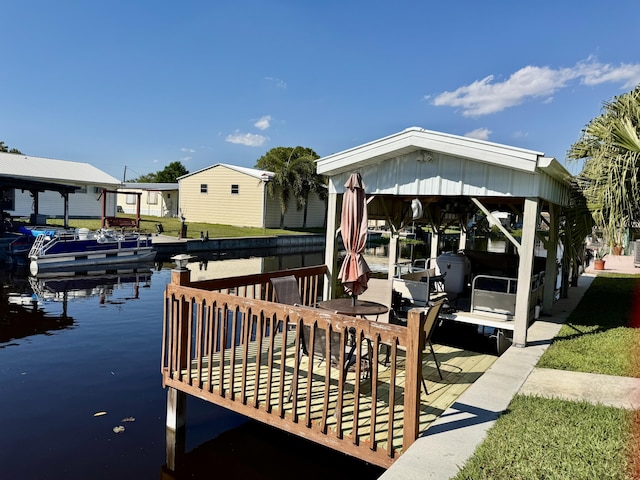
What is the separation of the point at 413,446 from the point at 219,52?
22867mm

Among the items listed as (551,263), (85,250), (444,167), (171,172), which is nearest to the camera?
(444,167)

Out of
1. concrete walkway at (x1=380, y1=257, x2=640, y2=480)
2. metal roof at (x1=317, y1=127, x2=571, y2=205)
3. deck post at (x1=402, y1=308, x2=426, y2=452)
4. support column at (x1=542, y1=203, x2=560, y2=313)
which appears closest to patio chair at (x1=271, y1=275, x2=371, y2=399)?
deck post at (x1=402, y1=308, x2=426, y2=452)

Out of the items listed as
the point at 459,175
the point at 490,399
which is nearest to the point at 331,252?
the point at 459,175

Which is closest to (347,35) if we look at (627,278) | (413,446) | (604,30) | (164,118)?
(604,30)

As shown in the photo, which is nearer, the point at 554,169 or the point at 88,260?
the point at 554,169

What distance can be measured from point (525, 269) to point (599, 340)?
4.97 ft

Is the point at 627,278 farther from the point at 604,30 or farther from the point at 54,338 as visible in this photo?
the point at 54,338

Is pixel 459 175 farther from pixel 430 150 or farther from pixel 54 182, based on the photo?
pixel 54 182

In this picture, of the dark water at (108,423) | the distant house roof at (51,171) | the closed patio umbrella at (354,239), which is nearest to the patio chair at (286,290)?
the closed patio umbrella at (354,239)

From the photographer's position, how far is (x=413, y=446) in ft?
10.3

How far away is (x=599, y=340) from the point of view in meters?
6.36

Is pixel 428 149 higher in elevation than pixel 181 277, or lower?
higher

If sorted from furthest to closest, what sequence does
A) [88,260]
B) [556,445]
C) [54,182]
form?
[54,182] < [88,260] < [556,445]

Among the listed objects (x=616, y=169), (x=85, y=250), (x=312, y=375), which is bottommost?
(x=85, y=250)
